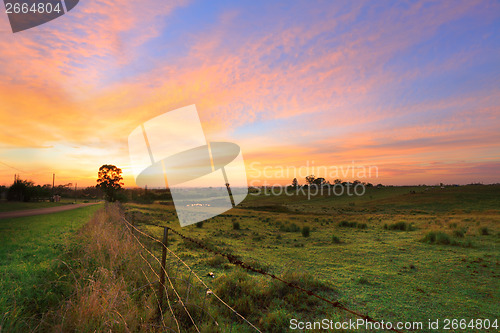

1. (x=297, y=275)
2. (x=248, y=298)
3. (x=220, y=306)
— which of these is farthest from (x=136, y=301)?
(x=297, y=275)

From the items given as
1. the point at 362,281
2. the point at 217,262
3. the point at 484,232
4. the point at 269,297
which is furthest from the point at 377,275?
the point at 484,232

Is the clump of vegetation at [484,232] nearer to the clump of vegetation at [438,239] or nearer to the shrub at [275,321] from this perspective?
the clump of vegetation at [438,239]

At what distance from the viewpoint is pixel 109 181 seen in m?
78.1

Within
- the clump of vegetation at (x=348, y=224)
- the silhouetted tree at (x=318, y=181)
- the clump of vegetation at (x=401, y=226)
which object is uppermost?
the silhouetted tree at (x=318, y=181)

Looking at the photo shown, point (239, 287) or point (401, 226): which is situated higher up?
point (239, 287)

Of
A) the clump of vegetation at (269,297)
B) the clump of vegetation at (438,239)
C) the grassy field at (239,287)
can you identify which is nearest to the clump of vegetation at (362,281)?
the grassy field at (239,287)

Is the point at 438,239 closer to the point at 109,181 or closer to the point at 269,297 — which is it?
the point at 269,297

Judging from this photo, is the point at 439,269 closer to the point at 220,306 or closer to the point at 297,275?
the point at 297,275

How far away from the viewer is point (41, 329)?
3.82m

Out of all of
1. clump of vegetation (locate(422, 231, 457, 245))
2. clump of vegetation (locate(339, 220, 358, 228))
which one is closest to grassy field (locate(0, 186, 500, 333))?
clump of vegetation (locate(422, 231, 457, 245))

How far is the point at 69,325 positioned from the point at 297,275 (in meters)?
5.39

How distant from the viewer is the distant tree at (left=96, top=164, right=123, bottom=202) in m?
77.3

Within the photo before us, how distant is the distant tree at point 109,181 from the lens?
77.3m

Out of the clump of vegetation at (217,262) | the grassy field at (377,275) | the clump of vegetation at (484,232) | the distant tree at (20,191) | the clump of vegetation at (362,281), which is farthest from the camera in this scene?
the distant tree at (20,191)
